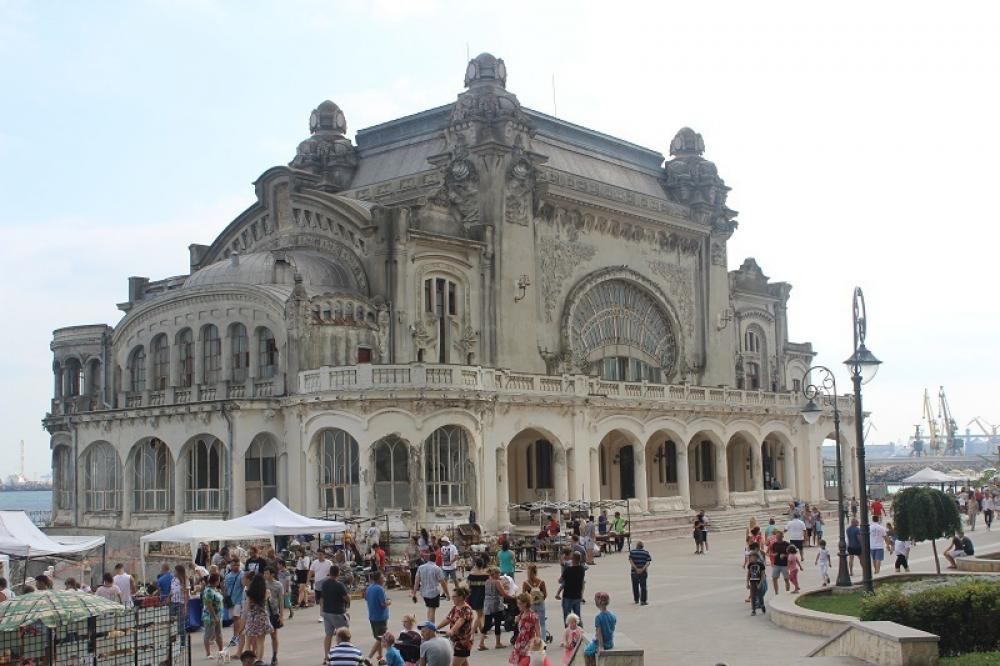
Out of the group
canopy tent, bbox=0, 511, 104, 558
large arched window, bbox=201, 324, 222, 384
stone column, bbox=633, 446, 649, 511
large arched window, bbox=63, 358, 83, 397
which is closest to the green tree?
canopy tent, bbox=0, 511, 104, 558

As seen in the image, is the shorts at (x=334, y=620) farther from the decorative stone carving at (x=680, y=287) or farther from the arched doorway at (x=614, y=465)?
the decorative stone carving at (x=680, y=287)

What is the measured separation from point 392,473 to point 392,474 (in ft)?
0.15

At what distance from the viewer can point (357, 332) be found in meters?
45.9

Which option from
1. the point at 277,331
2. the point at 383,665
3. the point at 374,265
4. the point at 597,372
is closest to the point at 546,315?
the point at 597,372

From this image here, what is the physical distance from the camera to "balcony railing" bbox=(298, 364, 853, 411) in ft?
134

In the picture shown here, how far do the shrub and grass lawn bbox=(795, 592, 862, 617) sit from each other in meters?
3.72

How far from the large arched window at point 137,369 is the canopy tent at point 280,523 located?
21.2 m

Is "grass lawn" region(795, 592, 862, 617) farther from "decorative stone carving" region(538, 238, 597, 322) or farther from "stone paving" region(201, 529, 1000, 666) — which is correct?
"decorative stone carving" region(538, 238, 597, 322)

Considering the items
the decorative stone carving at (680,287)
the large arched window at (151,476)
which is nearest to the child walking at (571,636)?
the large arched window at (151,476)

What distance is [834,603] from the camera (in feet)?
78.3

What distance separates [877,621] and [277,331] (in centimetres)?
3137

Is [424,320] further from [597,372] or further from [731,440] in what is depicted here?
[731,440]

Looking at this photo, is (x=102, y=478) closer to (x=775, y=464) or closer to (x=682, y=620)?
(x=682, y=620)

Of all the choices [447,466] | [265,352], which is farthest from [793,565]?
[265,352]
